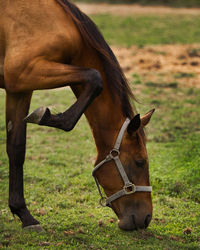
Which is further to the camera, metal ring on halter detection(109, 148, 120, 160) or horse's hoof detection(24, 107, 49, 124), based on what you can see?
metal ring on halter detection(109, 148, 120, 160)

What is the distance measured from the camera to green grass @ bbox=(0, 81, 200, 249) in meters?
Result: 4.02

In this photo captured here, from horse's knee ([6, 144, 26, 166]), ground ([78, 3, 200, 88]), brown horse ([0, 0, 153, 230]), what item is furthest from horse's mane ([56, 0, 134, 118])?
ground ([78, 3, 200, 88])

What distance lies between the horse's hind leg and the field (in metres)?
0.19

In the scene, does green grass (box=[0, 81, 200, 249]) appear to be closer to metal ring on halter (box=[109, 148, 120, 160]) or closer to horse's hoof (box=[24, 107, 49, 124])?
metal ring on halter (box=[109, 148, 120, 160])

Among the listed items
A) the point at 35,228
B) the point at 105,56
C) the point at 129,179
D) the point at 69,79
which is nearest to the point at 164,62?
the point at 105,56

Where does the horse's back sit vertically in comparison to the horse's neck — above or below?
above

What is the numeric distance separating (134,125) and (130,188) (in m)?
0.57

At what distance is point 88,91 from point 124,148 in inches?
26.4

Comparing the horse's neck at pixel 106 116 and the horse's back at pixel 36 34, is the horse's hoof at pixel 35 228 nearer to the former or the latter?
the horse's neck at pixel 106 116

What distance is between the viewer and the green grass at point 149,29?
49.3ft

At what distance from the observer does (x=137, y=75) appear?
35.8ft

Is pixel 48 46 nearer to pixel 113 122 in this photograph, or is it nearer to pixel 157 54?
pixel 113 122

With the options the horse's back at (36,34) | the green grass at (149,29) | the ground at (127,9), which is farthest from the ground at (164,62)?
the ground at (127,9)

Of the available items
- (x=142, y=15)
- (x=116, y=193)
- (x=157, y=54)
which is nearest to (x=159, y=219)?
(x=116, y=193)
